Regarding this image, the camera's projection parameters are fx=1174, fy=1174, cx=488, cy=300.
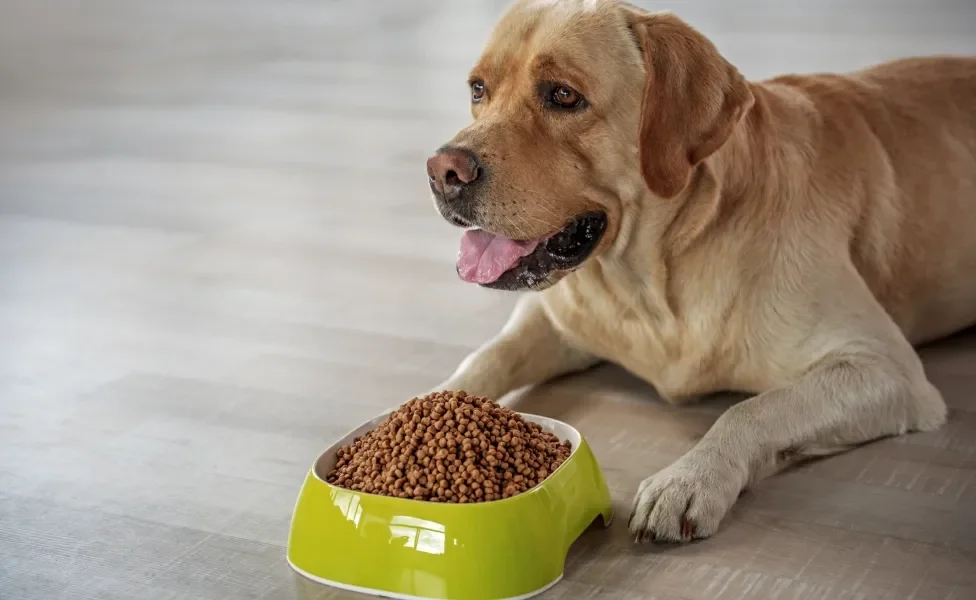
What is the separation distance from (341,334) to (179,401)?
1.85 feet

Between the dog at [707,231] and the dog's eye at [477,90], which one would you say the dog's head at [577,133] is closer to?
the dog at [707,231]

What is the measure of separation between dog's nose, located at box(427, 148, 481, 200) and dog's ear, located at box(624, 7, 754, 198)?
34 centimetres

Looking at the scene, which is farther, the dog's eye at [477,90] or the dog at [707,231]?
the dog's eye at [477,90]

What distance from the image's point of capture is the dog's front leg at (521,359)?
108 inches

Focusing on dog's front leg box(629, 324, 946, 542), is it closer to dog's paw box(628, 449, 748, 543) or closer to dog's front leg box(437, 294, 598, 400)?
dog's paw box(628, 449, 748, 543)

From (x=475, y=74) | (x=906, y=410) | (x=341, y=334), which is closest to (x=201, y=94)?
(x=341, y=334)

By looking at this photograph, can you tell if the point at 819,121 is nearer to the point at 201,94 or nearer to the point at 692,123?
the point at 692,123

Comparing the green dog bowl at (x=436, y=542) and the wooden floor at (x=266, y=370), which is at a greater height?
the green dog bowl at (x=436, y=542)

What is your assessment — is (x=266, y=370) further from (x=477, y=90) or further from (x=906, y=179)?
(x=906, y=179)

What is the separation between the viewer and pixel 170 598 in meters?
2.00

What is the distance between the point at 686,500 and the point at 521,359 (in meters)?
0.79

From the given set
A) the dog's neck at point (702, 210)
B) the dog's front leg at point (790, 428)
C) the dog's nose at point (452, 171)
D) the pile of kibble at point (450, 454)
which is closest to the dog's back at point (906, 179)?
the dog's neck at point (702, 210)

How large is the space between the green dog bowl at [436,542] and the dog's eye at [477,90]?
899mm

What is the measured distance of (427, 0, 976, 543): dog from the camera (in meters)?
2.33
